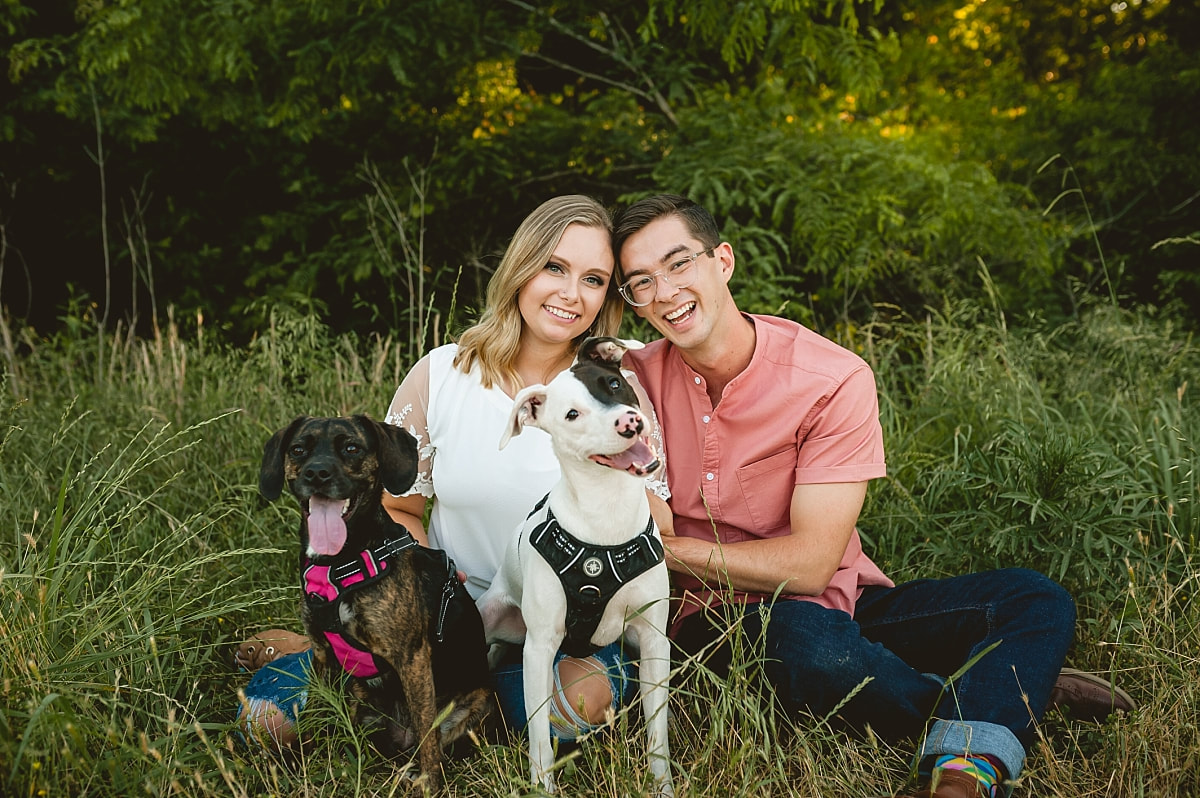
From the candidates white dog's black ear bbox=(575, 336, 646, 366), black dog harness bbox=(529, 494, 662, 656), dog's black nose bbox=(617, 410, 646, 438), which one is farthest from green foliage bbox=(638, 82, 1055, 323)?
dog's black nose bbox=(617, 410, 646, 438)

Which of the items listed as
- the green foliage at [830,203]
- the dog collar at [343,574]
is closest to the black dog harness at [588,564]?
the dog collar at [343,574]

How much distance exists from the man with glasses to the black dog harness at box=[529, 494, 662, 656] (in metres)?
0.22

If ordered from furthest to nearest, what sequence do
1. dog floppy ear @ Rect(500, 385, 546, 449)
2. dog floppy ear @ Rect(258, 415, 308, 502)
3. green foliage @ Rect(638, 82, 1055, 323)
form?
green foliage @ Rect(638, 82, 1055, 323)
dog floppy ear @ Rect(258, 415, 308, 502)
dog floppy ear @ Rect(500, 385, 546, 449)

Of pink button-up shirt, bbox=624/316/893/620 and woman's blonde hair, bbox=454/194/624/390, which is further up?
woman's blonde hair, bbox=454/194/624/390

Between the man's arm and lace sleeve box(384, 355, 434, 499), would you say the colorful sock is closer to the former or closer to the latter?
the man's arm

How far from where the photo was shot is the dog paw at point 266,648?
2895 mm

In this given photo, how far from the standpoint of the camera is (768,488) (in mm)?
2814

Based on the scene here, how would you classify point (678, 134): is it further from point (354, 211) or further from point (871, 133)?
point (354, 211)

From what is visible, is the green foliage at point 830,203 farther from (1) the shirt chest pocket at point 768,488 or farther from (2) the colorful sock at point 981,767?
(2) the colorful sock at point 981,767

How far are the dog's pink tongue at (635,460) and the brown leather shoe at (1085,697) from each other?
59.3 inches

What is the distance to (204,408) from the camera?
4.45 m

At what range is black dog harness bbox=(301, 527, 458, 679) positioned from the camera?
7.88ft

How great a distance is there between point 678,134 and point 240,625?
175 inches

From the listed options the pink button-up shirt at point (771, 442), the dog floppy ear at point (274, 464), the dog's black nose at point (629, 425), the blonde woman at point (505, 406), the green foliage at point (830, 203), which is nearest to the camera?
the dog's black nose at point (629, 425)
